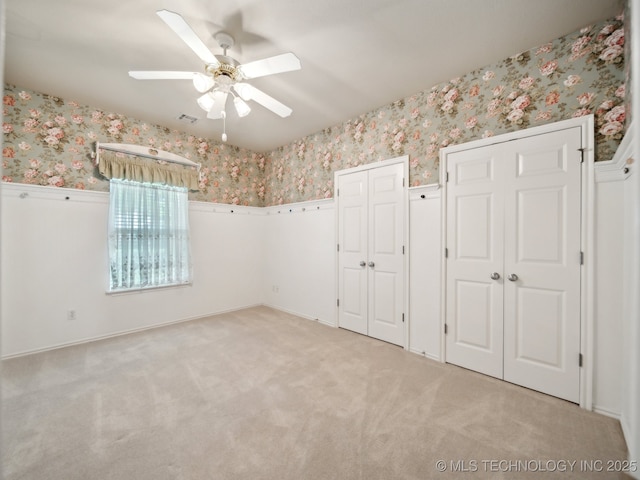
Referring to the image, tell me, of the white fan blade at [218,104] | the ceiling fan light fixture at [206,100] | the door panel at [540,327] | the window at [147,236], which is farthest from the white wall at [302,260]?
the door panel at [540,327]

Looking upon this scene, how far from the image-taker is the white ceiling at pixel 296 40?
84.7 inches

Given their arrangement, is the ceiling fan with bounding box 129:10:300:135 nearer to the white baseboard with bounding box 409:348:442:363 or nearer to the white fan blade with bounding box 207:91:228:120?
the white fan blade with bounding box 207:91:228:120

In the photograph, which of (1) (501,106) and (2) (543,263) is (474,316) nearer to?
(2) (543,263)

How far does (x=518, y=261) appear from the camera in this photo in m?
2.56

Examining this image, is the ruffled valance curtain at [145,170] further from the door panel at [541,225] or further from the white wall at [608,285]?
the white wall at [608,285]

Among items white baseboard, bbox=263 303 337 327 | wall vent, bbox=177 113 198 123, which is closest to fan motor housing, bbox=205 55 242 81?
wall vent, bbox=177 113 198 123

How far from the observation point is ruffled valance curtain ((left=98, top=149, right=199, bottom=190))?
3566 millimetres

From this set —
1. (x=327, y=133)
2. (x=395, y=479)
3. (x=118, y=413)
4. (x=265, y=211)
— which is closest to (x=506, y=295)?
(x=395, y=479)

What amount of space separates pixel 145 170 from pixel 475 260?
12.6 ft

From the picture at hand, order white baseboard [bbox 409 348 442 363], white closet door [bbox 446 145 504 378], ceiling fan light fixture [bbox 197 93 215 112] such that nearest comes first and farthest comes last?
1. ceiling fan light fixture [bbox 197 93 215 112]
2. white closet door [bbox 446 145 504 378]
3. white baseboard [bbox 409 348 442 363]

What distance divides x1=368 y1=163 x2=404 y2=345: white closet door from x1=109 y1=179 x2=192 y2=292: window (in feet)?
8.14

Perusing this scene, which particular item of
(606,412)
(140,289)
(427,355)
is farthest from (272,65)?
(606,412)

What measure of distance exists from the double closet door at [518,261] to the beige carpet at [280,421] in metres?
0.25

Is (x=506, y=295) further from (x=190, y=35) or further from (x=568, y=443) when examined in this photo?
(x=190, y=35)
